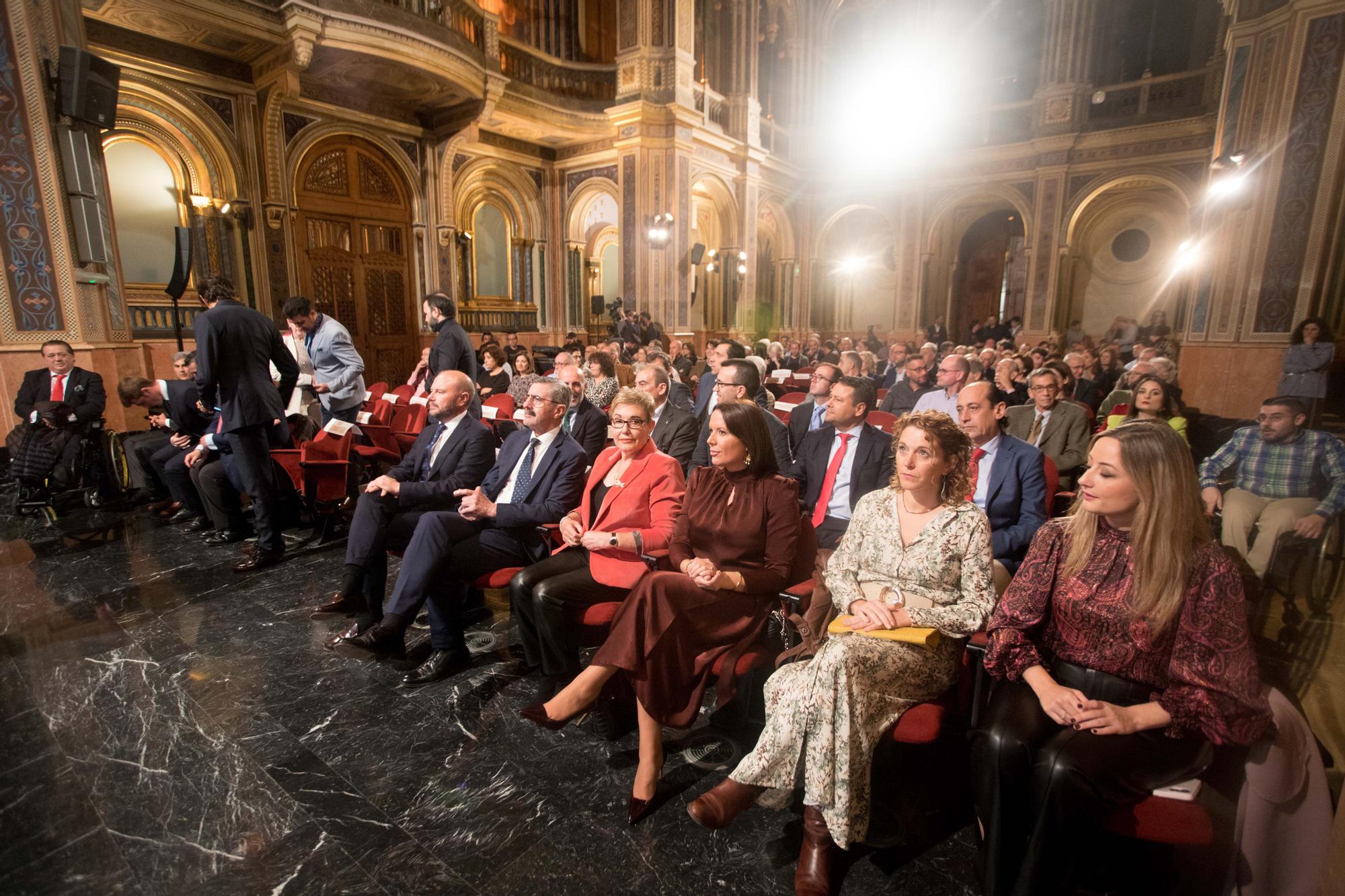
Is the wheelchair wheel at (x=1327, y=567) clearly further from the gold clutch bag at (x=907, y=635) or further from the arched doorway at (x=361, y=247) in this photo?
the arched doorway at (x=361, y=247)

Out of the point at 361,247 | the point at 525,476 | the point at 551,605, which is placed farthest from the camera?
the point at 361,247

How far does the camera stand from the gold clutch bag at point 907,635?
183 centimetres

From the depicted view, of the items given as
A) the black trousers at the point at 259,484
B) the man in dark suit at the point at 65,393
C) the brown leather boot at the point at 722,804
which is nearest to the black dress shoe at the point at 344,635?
the black trousers at the point at 259,484

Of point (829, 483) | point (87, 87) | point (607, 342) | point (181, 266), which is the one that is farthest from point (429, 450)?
point (607, 342)

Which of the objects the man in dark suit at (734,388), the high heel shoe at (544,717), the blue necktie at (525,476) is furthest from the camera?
the man in dark suit at (734,388)

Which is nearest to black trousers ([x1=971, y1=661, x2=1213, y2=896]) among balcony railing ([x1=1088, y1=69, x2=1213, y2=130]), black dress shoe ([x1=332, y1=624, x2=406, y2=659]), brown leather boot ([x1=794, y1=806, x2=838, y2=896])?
brown leather boot ([x1=794, y1=806, x2=838, y2=896])

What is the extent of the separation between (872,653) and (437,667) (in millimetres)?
1889

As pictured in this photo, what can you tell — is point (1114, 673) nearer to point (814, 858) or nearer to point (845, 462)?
point (814, 858)

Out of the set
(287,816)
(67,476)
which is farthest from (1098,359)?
(67,476)

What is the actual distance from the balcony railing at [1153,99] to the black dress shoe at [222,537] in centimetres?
1615

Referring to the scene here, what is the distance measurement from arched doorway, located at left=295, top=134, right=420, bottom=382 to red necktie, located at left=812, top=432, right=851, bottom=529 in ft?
28.2

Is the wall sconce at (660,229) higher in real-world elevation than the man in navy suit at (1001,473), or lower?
higher

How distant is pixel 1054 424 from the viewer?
4.12 meters

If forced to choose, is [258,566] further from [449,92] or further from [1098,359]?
[1098,359]
